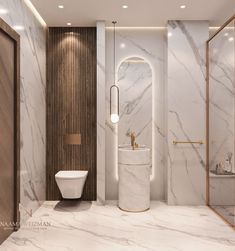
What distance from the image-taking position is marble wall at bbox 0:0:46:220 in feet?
9.88

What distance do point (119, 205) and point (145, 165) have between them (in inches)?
25.4

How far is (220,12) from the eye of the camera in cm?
358

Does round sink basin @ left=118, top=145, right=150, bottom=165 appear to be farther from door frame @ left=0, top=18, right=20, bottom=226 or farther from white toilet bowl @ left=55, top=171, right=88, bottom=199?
door frame @ left=0, top=18, right=20, bottom=226

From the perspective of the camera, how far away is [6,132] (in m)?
2.65

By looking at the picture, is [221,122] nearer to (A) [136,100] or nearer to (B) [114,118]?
(A) [136,100]

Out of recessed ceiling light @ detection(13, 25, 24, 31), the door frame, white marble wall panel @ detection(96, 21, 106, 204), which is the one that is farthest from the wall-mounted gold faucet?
recessed ceiling light @ detection(13, 25, 24, 31)

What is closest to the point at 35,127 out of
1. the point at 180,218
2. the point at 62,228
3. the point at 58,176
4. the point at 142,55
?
the point at 58,176

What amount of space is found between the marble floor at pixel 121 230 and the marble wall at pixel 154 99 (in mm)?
484

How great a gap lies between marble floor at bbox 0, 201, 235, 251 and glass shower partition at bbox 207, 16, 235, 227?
28cm

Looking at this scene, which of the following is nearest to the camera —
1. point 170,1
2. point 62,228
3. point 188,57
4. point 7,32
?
point 7,32

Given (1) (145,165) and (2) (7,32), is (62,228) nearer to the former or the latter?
(1) (145,165)

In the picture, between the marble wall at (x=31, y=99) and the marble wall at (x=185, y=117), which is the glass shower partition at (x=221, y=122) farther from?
the marble wall at (x=31, y=99)

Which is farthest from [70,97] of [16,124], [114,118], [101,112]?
[16,124]

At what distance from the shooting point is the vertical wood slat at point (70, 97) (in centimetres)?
409
